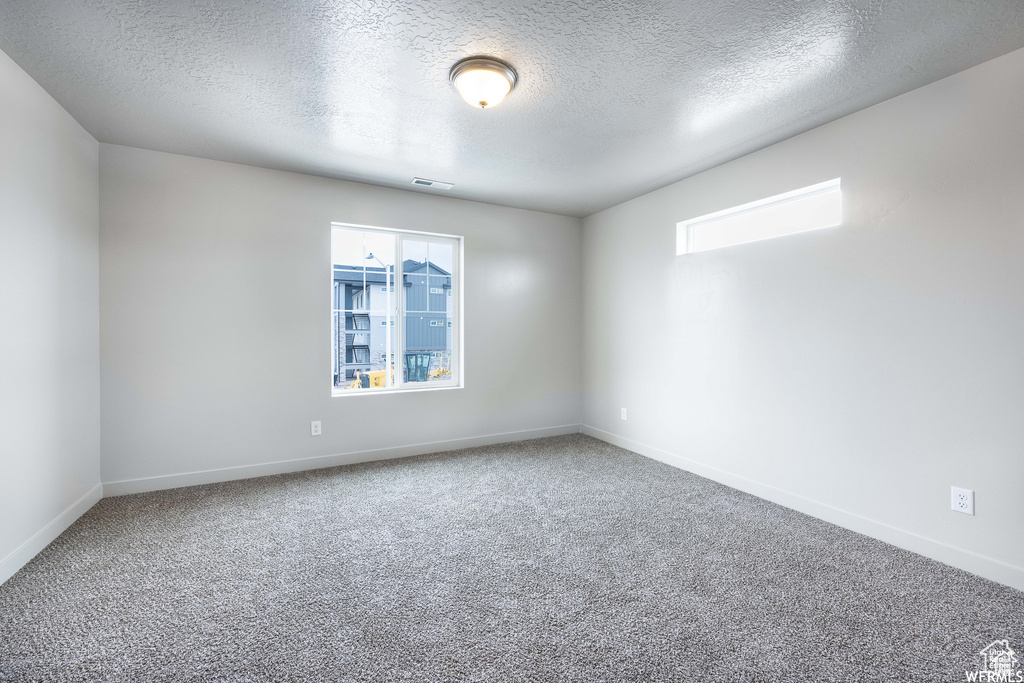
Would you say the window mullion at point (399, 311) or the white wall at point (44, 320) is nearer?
the white wall at point (44, 320)

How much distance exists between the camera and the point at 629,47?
2.06 m

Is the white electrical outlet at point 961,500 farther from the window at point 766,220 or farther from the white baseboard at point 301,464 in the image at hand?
the white baseboard at point 301,464

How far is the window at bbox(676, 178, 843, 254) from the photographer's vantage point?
9.35 feet

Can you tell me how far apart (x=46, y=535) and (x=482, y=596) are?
2.44 m

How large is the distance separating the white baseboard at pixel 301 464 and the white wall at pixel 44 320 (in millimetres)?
228

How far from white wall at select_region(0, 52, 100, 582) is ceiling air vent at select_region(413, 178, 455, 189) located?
217 cm

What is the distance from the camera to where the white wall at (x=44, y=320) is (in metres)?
2.15

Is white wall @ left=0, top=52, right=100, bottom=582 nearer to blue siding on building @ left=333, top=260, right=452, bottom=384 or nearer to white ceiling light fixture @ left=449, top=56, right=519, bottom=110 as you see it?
blue siding on building @ left=333, top=260, right=452, bottom=384

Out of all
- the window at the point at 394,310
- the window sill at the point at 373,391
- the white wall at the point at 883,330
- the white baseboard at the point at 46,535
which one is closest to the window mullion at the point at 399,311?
the window at the point at 394,310

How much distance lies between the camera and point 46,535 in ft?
7.97

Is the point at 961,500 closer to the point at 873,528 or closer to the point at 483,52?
the point at 873,528

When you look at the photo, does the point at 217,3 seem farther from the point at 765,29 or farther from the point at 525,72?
the point at 765,29

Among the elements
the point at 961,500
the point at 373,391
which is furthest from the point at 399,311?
the point at 961,500

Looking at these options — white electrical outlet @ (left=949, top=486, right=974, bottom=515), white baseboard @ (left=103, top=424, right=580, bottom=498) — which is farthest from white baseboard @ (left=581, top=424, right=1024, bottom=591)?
white baseboard @ (left=103, top=424, right=580, bottom=498)
